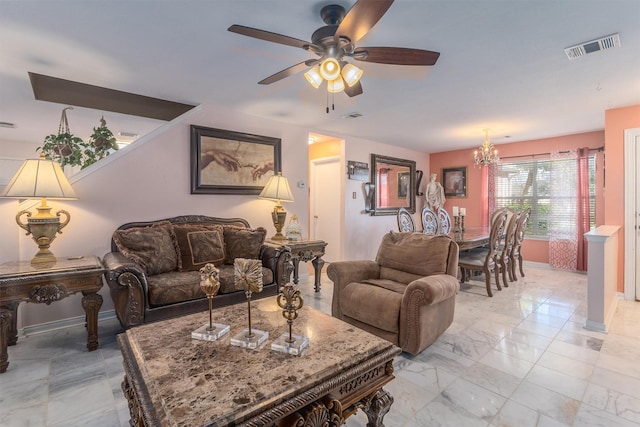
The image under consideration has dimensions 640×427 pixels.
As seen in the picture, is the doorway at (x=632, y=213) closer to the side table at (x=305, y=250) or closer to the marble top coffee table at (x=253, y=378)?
the side table at (x=305, y=250)

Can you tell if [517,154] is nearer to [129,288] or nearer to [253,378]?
[253,378]

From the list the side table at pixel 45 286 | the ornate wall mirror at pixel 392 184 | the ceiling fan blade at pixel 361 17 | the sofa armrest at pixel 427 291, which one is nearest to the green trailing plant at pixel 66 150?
the side table at pixel 45 286

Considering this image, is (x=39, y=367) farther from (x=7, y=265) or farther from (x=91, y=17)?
(x=91, y=17)

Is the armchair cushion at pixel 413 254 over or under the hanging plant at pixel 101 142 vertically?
under

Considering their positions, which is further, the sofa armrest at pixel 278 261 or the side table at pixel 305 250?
the side table at pixel 305 250

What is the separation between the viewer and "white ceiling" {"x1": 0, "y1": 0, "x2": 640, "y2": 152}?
5.97 ft

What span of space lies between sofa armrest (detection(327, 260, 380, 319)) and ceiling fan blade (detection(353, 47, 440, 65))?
1.63m

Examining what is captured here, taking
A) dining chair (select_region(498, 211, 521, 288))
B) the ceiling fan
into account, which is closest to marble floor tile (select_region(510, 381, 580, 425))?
the ceiling fan

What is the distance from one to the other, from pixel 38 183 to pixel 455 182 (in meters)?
6.76

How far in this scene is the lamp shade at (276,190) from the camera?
3.73m

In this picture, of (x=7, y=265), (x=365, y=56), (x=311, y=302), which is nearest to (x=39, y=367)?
(x=7, y=265)

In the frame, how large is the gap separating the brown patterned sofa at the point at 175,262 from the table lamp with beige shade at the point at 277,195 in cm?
52

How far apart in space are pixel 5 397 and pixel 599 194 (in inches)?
282

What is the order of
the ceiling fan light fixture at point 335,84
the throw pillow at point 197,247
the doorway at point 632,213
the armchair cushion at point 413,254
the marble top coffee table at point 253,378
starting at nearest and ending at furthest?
the marble top coffee table at point 253,378 → the ceiling fan light fixture at point 335,84 → the armchair cushion at point 413,254 → the throw pillow at point 197,247 → the doorway at point 632,213
